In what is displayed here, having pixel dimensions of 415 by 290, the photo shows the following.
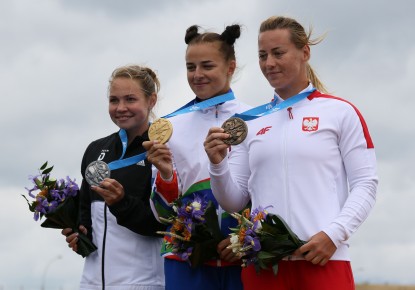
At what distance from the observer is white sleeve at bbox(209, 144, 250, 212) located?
5.03 metres

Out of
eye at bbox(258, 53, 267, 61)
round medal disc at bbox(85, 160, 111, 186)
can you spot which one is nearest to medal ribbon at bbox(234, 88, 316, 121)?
eye at bbox(258, 53, 267, 61)

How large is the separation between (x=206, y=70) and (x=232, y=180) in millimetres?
951

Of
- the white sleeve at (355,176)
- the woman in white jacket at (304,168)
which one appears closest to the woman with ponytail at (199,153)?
the woman in white jacket at (304,168)

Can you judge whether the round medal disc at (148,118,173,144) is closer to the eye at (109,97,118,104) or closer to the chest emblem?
the eye at (109,97,118,104)

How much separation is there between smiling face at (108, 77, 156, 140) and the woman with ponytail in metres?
0.57

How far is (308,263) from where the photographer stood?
4.61 metres

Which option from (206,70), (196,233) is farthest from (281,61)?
(196,233)

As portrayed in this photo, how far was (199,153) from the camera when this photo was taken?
5.62 m

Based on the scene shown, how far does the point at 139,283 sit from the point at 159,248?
0.31m

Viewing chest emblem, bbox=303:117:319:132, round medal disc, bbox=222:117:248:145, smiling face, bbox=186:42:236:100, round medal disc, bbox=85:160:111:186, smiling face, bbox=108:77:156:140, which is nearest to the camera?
chest emblem, bbox=303:117:319:132

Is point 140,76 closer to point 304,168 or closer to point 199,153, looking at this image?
point 199,153

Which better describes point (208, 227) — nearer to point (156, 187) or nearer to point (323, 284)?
point (156, 187)

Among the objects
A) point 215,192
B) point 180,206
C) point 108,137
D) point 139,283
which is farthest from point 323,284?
point 108,137

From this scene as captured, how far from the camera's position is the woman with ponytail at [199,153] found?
5395 mm
